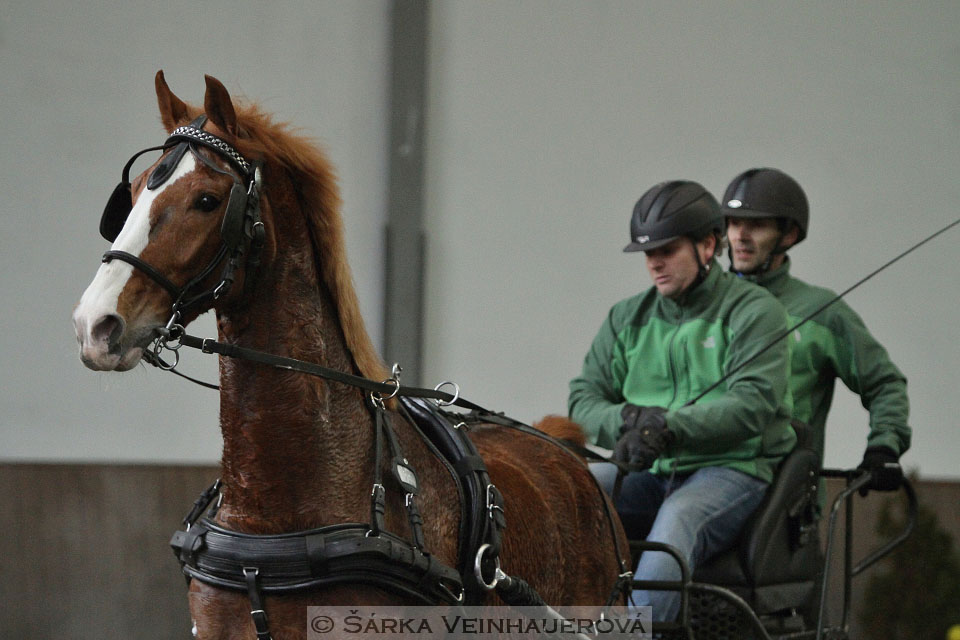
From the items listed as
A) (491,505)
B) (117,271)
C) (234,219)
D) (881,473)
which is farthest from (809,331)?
(117,271)

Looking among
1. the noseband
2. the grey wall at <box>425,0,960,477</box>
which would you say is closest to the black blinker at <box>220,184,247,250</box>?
the noseband

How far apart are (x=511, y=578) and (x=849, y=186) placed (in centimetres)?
490

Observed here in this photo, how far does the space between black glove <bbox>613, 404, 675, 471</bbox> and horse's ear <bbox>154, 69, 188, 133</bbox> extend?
158 cm

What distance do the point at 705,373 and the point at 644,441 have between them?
0.40 metres

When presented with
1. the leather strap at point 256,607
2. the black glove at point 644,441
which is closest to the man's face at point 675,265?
the black glove at point 644,441

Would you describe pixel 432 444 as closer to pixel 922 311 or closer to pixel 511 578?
pixel 511 578

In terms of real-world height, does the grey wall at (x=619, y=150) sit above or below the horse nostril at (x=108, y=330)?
above

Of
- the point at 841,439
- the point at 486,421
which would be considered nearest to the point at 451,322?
the point at 841,439

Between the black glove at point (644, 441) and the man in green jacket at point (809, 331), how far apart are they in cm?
102

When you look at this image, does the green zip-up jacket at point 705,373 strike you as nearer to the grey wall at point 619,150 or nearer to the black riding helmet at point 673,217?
the black riding helmet at point 673,217

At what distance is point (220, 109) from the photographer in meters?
1.82

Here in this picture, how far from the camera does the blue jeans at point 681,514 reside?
2.99 metres

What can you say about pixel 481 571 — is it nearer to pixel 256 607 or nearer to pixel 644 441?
pixel 256 607

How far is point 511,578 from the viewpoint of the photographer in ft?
6.81
